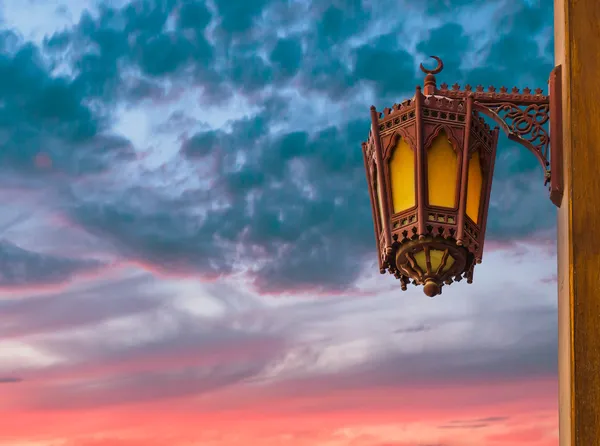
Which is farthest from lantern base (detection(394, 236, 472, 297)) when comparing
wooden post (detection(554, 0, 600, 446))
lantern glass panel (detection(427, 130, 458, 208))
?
wooden post (detection(554, 0, 600, 446))

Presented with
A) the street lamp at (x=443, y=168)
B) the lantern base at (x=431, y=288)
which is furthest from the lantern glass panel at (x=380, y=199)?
the lantern base at (x=431, y=288)

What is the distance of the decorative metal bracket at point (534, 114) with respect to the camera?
7.04 metres

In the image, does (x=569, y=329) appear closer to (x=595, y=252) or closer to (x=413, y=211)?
(x=595, y=252)

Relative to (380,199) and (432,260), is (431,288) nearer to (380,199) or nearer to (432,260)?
(432,260)

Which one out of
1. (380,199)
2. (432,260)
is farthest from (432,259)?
(380,199)

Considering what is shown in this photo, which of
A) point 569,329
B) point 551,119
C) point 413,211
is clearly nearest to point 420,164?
point 413,211

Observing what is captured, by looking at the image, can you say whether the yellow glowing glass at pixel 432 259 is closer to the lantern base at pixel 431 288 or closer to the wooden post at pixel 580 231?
the lantern base at pixel 431 288

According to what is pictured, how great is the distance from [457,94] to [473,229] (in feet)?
3.36

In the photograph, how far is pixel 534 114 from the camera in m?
7.30

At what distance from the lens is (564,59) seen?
23.5 ft

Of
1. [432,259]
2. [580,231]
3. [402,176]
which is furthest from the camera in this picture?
[402,176]

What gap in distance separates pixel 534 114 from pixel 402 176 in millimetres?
1059

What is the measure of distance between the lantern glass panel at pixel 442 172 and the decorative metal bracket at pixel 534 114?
42 cm

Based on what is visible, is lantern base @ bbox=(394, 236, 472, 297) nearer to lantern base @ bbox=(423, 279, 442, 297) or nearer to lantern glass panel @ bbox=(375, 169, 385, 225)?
lantern base @ bbox=(423, 279, 442, 297)
